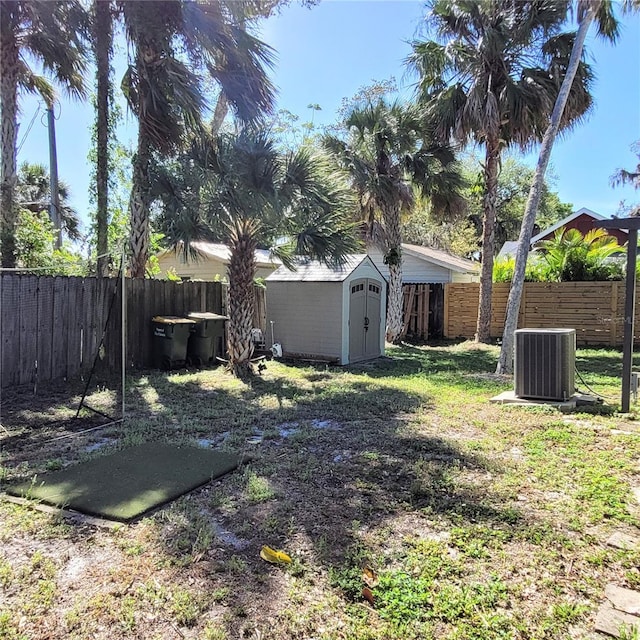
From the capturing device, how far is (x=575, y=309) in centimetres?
1373

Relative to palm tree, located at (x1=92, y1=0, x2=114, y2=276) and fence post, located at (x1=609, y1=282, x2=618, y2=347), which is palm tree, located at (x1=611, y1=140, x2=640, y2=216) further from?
palm tree, located at (x1=92, y1=0, x2=114, y2=276)

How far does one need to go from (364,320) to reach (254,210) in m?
4.52

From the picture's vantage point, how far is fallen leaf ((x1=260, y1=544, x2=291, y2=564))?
2.67m

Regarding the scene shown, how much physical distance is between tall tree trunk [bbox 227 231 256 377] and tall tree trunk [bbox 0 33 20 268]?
3.76m

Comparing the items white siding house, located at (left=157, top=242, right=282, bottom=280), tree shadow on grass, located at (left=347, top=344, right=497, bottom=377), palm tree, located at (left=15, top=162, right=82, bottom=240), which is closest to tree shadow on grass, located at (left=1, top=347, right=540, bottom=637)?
tree shadow on grass, located at (left=347, top=344, right=497, bottom=377)

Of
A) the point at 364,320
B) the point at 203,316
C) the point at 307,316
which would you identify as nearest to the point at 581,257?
the point at 364,320

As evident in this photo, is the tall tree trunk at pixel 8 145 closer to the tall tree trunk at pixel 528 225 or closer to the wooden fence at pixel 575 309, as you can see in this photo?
the tall tree trunk at pixel 528 225

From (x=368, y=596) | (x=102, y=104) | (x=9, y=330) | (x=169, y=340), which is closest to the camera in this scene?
(x=368, y=596)

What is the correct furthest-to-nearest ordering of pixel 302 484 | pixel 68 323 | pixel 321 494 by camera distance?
pixel 68 323 < pixel 302 484 < pixel 321 494

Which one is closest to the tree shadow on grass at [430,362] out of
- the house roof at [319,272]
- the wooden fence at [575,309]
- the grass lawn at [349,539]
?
the house roof at [319,272]

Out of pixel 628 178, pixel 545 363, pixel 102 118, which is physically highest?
pixel 628 178

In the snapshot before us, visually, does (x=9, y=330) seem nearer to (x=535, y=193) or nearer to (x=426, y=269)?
(x=535, y=193)

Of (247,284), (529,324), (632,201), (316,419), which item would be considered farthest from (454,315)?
(632,201)

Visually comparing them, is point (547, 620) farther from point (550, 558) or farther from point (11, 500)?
point (11, 500)
